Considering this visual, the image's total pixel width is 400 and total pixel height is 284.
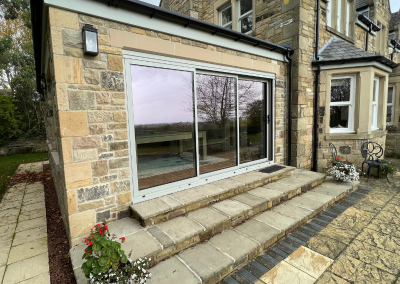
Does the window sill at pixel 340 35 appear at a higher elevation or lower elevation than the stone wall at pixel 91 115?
higher

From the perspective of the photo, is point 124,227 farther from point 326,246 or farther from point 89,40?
point 326,246

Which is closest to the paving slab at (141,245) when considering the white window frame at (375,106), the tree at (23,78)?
the white window frame at (375,106)

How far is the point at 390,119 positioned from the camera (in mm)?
8211

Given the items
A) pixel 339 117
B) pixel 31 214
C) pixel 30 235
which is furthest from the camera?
pixel 339 117

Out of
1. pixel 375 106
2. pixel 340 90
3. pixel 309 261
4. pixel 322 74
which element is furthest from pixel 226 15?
pixel 309 261

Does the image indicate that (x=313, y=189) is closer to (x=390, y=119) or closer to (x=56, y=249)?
(x=56, y=249)

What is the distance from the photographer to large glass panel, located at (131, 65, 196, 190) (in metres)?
3.08

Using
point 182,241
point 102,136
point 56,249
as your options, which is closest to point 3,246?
point 56,249

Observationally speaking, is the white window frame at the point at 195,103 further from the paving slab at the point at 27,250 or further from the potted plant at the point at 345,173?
the potted plant at the point at 345,173

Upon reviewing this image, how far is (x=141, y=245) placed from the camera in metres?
2.27

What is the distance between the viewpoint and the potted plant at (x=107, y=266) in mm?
1726

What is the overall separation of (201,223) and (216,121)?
84.2 inches

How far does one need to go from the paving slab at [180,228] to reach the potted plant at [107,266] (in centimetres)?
60

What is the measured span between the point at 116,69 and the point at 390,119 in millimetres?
10411
